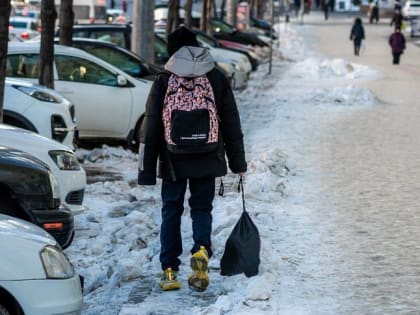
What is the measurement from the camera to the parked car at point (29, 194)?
7.45m

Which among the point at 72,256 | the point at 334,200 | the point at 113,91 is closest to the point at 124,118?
the point at 113,91

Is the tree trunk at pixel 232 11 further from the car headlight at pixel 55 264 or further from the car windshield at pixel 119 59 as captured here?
the car headlight at pixel 55 264

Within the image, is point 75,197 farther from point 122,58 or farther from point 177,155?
point 122,58

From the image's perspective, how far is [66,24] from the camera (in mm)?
16812

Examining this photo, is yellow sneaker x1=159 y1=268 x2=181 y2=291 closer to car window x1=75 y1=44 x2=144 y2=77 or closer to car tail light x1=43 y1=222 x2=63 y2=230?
car tail light x1=43 y1=222 x2=63 y2=230

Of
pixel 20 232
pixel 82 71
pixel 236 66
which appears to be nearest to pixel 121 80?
pixel 82 71

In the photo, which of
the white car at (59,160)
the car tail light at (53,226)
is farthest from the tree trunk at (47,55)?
the car tail light at (53,226)

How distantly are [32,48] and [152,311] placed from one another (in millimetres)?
9259

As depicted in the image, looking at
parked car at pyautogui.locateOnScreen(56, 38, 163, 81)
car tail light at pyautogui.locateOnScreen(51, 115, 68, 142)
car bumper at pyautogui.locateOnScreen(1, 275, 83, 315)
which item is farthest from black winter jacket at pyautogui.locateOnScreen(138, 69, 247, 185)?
parked car at pyautogui.locateOnScreen(56, 38, 163, 81)

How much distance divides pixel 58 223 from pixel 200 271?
3.80 feet

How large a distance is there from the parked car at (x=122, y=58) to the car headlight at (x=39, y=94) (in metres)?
3.30

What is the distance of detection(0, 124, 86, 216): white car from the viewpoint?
30.5 feet

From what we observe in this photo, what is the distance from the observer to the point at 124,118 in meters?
15.2

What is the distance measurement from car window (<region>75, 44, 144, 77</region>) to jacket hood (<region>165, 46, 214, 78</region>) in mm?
9315
